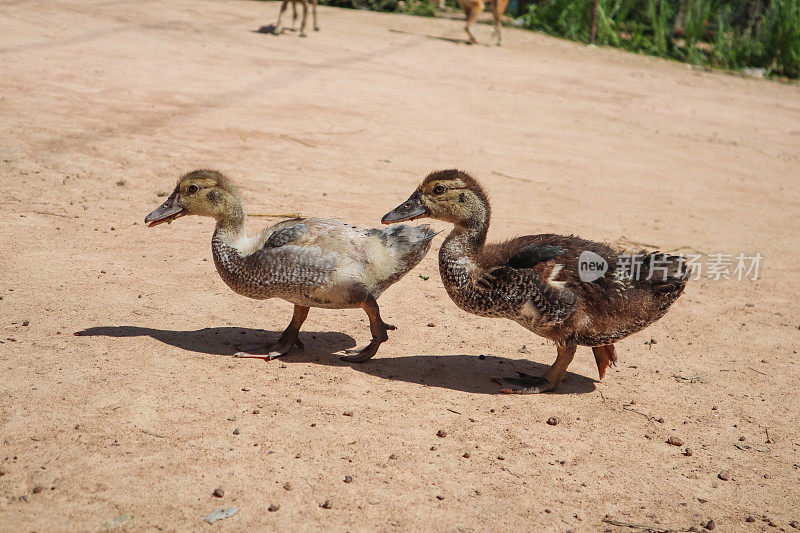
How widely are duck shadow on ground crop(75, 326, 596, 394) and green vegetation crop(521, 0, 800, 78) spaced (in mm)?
15715

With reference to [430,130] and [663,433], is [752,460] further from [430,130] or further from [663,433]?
[430,130]

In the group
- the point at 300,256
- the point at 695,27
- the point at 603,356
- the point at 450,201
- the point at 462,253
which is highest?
the point at 695,27

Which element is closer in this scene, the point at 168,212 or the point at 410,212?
the point at 410,212

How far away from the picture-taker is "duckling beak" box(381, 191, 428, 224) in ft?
16.6

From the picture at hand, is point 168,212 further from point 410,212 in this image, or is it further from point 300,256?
point 410,212

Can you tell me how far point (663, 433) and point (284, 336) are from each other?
95.2 inches

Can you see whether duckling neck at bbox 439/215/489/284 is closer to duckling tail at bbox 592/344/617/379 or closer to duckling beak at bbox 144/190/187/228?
duckling tail at bbox 592/344/617/379

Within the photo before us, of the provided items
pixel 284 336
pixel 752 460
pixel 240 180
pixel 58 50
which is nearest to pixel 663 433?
pixel 752 460

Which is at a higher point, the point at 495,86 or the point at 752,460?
the point at 495,86

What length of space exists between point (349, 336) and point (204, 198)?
140 cm

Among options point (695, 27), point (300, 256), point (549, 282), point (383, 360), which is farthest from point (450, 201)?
point (695, 27)

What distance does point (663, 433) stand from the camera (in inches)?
186

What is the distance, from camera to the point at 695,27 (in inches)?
761

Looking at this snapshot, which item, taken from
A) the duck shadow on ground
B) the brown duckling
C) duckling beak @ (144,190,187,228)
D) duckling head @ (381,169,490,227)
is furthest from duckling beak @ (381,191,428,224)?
duckling beak @ (144,190,187,228)
